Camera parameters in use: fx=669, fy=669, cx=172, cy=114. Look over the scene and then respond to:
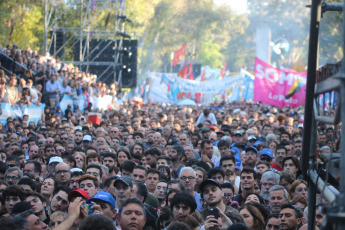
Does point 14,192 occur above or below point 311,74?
below

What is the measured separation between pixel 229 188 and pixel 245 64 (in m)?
91.4

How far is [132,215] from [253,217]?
162 cm

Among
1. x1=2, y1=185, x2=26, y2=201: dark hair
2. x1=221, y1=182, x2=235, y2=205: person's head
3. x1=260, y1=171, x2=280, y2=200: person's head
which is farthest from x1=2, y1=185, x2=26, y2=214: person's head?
x1=260, y1=171, x2=280, y2=200: person's head

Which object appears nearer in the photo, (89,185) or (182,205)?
(182,205)

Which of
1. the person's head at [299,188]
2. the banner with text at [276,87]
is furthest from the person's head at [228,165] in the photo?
the banner with text at [276,87]

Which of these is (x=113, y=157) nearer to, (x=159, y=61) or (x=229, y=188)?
(x=229, y=188)

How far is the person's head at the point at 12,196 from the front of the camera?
274 inches

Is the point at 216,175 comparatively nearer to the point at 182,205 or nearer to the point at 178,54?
the point at 182,205

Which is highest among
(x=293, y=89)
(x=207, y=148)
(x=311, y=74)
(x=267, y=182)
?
(x=293, y=89)

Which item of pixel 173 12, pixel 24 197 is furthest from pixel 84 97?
pixel 173 12

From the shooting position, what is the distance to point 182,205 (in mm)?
6129

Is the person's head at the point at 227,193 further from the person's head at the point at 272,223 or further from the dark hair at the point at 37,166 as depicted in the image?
the dark hair at the point at 37,166

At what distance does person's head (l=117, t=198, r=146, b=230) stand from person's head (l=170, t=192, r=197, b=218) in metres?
0.87

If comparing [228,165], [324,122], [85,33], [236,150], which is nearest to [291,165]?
[228,165]
